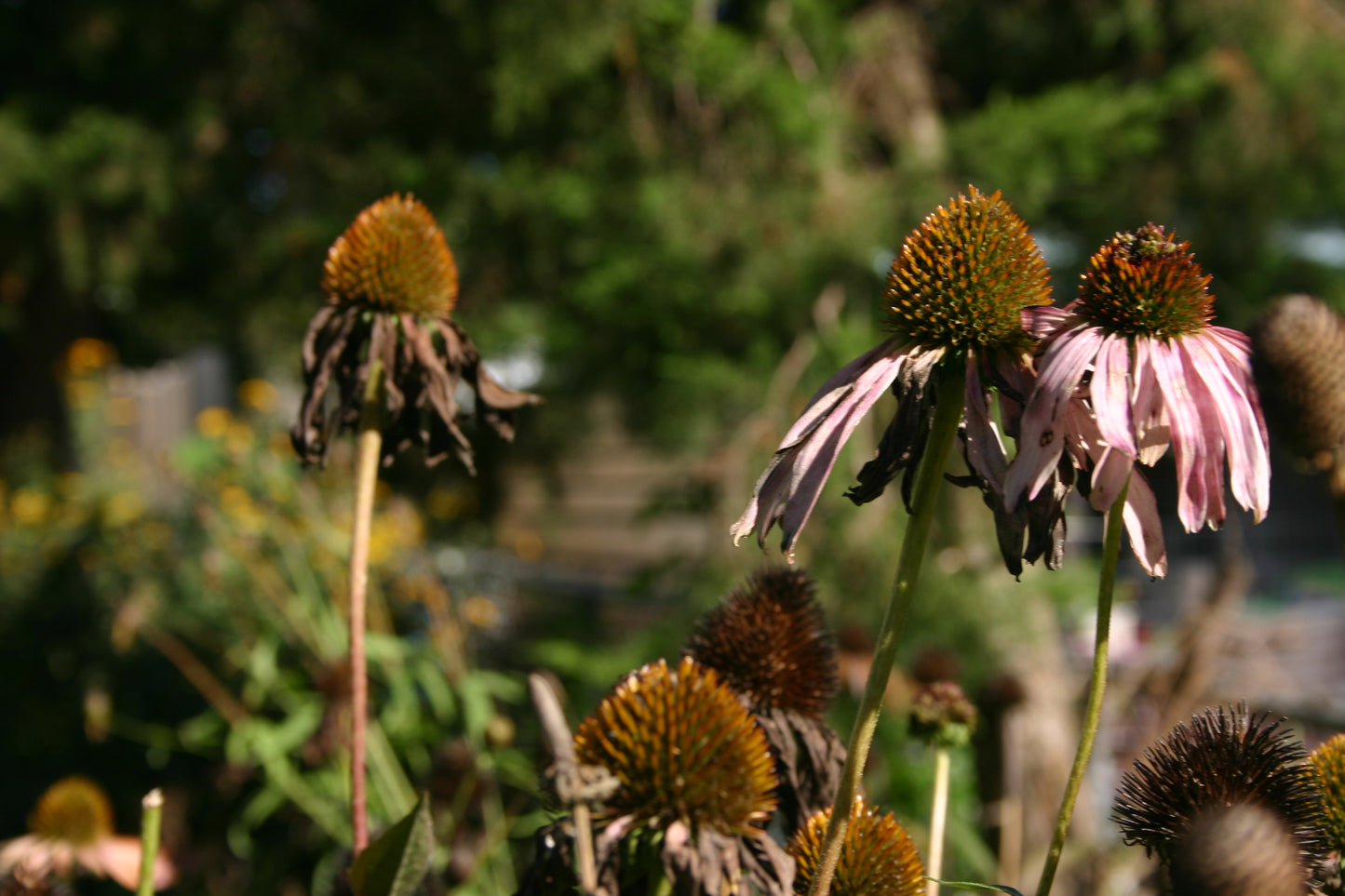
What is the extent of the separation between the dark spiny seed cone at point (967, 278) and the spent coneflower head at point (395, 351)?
41cm

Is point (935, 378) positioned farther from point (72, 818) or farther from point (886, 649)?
point (72, 818)

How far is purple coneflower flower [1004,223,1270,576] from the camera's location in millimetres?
568

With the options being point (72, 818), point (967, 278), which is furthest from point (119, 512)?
point (967, 278)

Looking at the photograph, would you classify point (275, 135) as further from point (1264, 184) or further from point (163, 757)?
point (1264, 184)

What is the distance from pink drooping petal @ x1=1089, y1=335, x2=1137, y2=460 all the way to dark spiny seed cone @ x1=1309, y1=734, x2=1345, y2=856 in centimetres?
25

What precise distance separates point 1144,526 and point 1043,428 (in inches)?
5.3

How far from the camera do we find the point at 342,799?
206 cm

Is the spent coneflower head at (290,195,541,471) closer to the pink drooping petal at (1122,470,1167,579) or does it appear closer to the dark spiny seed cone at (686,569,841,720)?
the dark spiny seed cone at (686,569,841,720)

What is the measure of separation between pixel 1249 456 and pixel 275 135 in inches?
171

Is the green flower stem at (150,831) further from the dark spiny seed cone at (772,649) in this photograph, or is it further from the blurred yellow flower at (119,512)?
the blurred yellow flower at (119,512)

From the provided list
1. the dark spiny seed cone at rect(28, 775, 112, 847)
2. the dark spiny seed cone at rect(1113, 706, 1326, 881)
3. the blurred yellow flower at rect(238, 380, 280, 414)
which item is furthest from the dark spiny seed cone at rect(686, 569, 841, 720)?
the blurred yellow flower at rect(238, 380, 280, 414)

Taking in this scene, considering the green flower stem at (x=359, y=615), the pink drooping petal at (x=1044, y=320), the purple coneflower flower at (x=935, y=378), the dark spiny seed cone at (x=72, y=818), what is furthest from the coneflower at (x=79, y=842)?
the pink drooping petal at (x=1044, y=320)

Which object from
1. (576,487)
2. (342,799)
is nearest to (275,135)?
(342,799)

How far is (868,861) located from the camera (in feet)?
2.14
